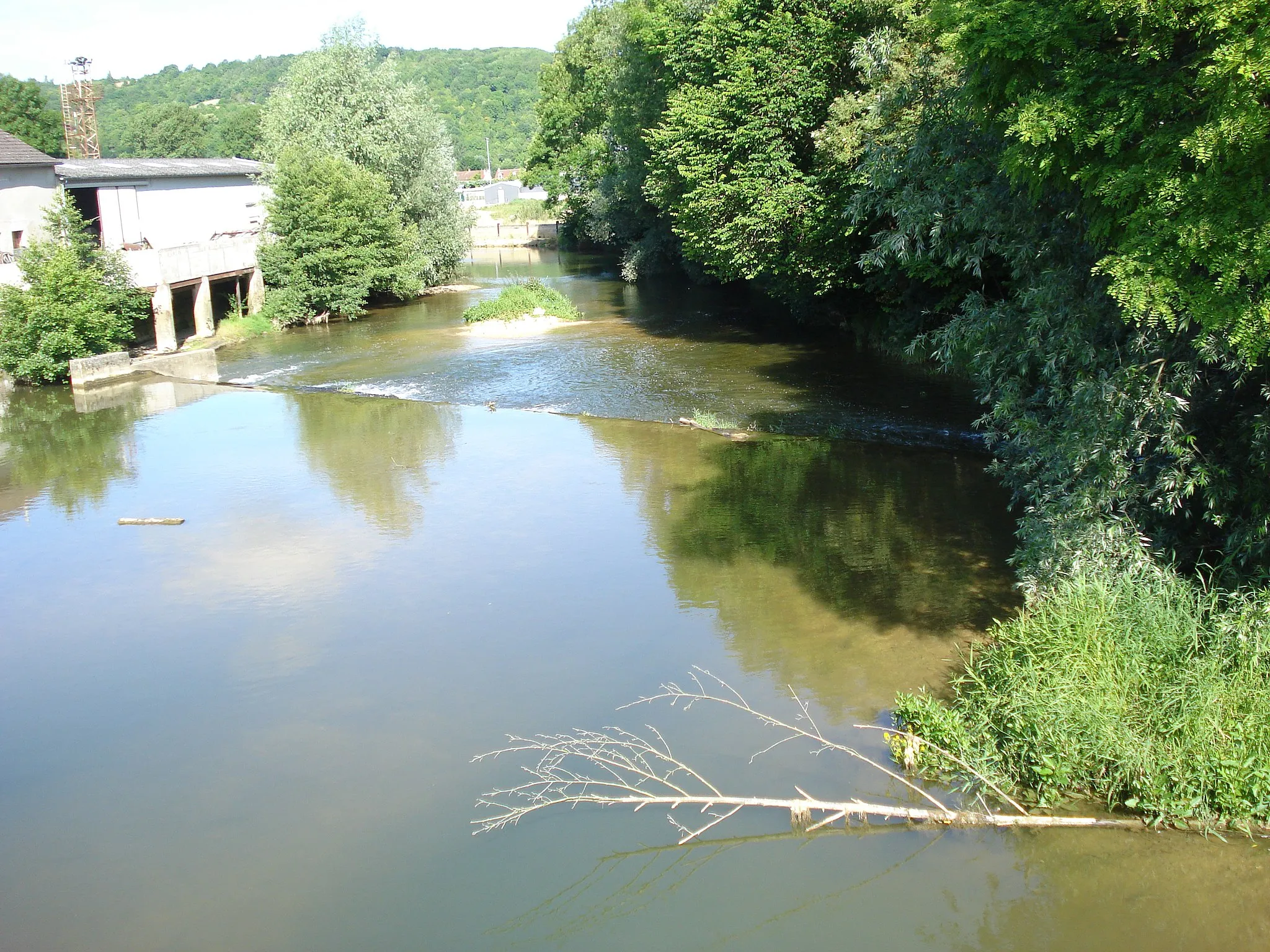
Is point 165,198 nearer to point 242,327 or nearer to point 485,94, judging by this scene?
point 242,327

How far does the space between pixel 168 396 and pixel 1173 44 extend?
22.9 m

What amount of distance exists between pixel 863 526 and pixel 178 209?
2962cm

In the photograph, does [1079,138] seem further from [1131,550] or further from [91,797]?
[91,797]

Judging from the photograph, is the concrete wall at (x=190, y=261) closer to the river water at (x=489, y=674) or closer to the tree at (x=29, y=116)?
the river water at (x=489, y=674)

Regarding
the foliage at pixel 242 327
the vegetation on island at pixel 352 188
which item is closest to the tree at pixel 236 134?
the vegetation on island at pixel 352 188

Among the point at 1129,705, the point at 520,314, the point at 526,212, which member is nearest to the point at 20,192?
the point at 520,314

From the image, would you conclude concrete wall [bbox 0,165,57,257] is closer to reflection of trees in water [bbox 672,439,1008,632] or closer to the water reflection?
the water reflection

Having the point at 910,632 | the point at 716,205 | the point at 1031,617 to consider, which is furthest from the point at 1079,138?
the point at 716,205

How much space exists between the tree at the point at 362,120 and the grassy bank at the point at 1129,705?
108 feet

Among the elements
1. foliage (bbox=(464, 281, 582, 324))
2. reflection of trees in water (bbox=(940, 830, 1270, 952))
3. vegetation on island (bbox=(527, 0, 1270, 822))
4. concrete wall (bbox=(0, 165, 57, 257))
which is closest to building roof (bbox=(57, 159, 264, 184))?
concrete wall (bbox=(0, 165, 57, 257))

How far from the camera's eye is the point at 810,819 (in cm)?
797

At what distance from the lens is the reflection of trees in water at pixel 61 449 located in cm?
1781

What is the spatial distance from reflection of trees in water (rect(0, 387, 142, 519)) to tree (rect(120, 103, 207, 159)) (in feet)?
242

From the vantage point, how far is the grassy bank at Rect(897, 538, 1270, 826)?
7.42 meters
